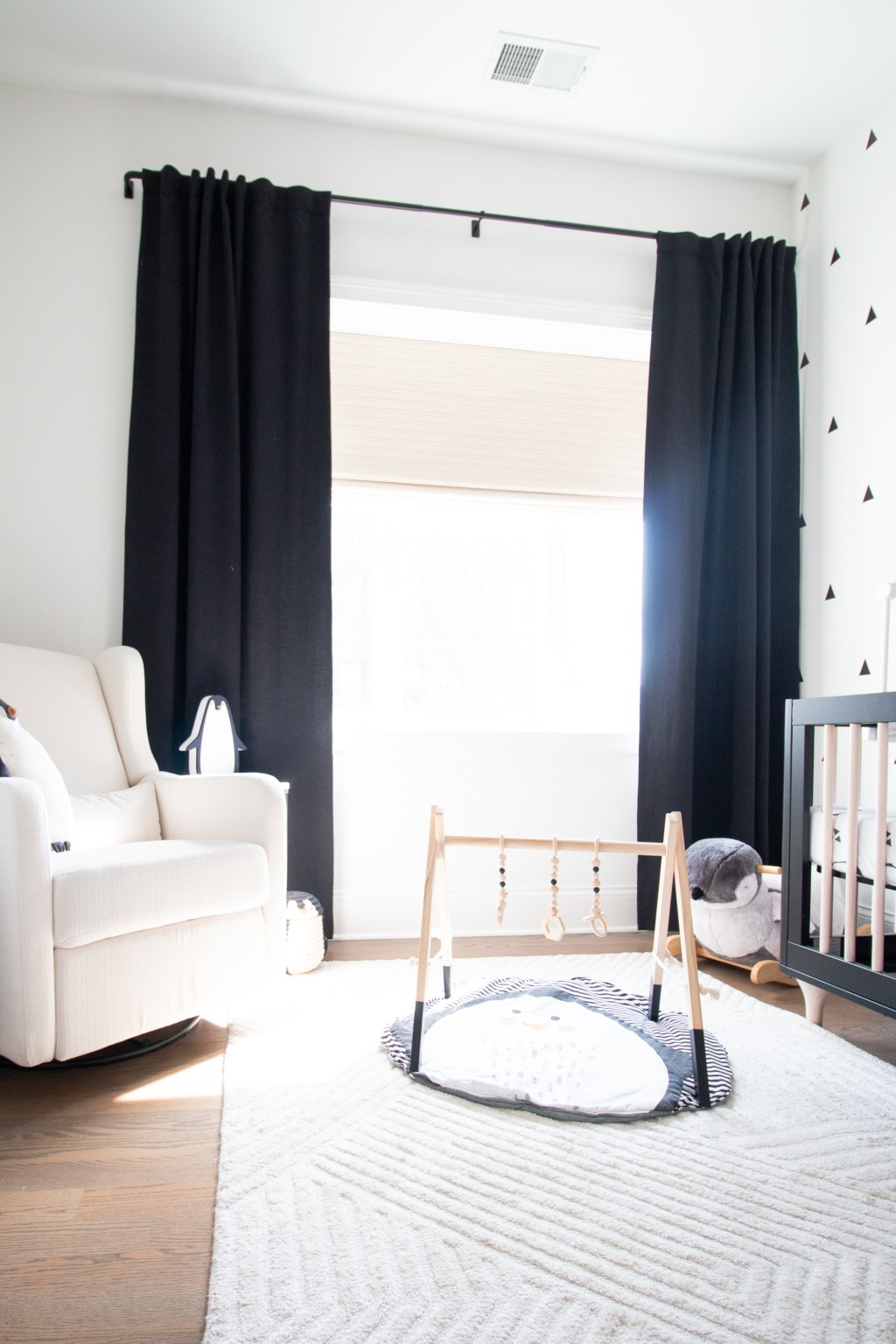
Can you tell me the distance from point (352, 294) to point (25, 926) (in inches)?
84.2

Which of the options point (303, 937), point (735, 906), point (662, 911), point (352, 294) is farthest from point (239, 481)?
point (735, 906)

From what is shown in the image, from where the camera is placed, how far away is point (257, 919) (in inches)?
75.5

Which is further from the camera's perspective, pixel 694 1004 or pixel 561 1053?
pixel 561 1053

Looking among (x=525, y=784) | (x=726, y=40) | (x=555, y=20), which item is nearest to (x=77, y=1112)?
(x=525, y=784)

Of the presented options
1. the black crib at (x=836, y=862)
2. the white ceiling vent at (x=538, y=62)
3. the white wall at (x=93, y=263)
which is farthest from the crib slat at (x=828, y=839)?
the white ceiling vent at (x=538, y=62)

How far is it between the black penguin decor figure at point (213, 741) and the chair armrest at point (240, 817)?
0.66ft

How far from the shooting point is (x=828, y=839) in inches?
70.9

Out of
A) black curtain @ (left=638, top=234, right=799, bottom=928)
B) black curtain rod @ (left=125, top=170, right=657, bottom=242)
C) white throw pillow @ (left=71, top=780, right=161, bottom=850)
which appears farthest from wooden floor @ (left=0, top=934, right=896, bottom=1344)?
black curtain rod @ (left=125, top=170, right=657, bottom=242)

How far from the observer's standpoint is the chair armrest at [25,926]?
59.9 inches

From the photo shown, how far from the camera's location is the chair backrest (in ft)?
6.96

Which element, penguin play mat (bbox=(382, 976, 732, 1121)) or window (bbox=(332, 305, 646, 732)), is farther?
window (bbox=(332, 305, 646, 732))

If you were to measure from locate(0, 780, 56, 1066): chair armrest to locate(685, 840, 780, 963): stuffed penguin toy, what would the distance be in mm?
1587

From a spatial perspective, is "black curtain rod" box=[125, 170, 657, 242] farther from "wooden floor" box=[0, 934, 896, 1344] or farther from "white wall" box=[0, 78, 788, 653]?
"wooden floor" box=[0, 934, 896, 1344]

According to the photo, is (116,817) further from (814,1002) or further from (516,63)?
(516,63)
